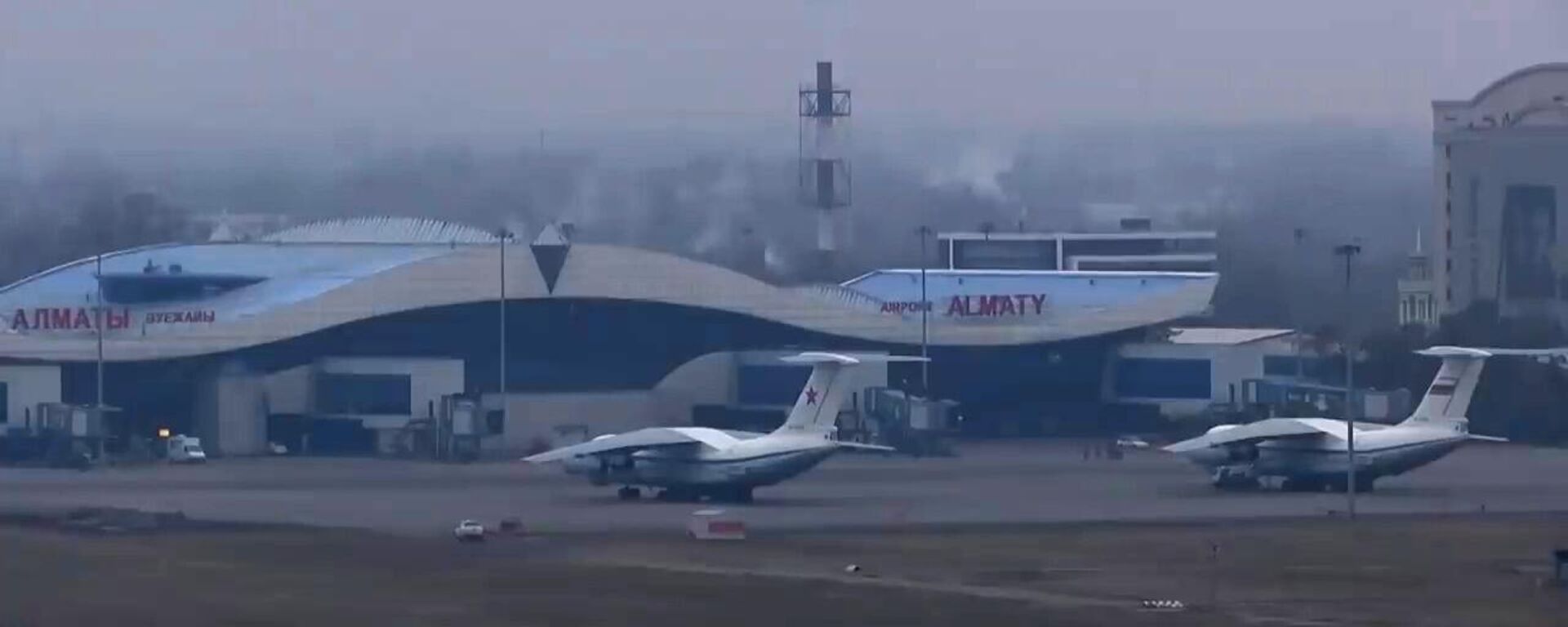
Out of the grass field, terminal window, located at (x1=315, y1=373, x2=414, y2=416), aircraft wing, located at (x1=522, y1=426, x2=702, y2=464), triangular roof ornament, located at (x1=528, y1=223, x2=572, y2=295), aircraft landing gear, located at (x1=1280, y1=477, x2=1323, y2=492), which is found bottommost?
the grass field

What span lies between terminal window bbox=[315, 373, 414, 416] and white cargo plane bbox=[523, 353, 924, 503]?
66.3 feet

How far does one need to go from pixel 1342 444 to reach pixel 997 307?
3035 cm

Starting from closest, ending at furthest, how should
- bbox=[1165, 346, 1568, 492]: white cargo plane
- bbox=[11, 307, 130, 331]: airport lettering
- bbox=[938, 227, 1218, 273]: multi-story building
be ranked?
bbox=[1165, 346, 1568, 492]: white cargo plane, bbox=[11, 307, 130, 331]: airport lettering, bbox=[938, 227, 1218, 273]: multi-story building

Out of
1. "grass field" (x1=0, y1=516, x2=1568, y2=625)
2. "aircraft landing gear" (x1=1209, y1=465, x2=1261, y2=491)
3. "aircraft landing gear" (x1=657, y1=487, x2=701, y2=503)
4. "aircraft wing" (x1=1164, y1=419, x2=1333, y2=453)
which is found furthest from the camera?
"aircraft landing gear" (x1=1209, y1=465, x2=1261, y2=491)

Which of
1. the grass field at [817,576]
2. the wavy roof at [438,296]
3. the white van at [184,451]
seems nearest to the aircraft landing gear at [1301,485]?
the grass field at [817,576]

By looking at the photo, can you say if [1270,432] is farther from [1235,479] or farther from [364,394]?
[364,394]

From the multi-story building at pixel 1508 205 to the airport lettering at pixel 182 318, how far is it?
41910 millimetres

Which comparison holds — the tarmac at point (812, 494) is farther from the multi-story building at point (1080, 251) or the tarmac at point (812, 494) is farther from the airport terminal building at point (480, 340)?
the multi-story building at point (1080, 251)

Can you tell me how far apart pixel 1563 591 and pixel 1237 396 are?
46884 mm

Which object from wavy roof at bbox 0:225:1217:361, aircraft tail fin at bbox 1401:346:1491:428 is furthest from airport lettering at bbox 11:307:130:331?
aircraft tail fin at bbox 1401:346:1491:428

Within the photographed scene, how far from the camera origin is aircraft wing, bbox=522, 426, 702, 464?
64.3m

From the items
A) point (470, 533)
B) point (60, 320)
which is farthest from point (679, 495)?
point (60, 320)

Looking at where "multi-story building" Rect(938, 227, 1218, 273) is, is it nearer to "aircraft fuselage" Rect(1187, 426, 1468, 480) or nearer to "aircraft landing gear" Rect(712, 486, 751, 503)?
"aircraft fuselage" Rect(1187, 426, 1468, 480)

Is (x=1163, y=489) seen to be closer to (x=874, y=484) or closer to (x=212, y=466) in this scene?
(x=874, y=484)
